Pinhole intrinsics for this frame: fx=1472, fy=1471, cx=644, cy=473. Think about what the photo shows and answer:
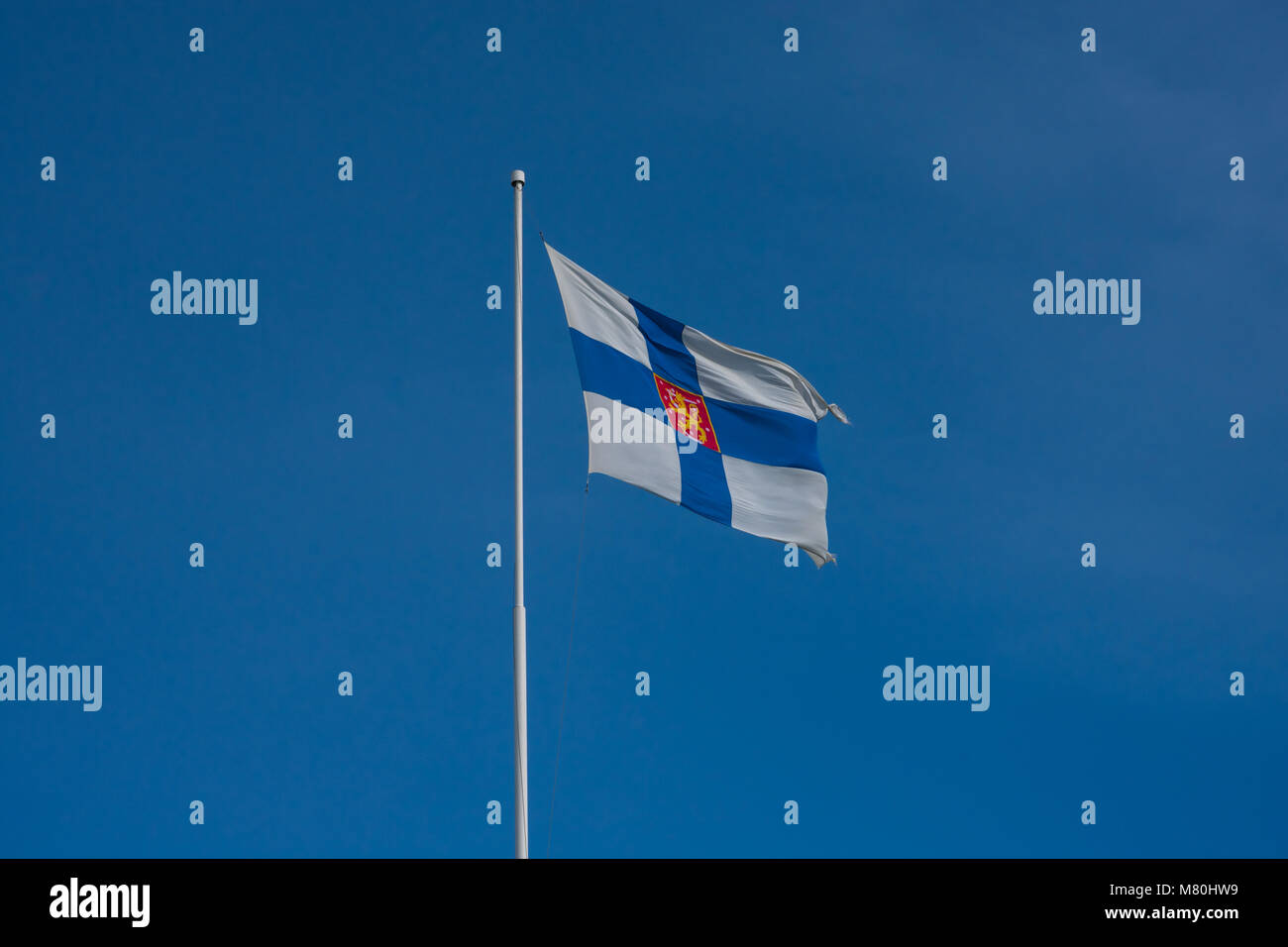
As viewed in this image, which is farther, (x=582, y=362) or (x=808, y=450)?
(x=808, y=450)

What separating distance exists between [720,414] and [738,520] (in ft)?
6.93

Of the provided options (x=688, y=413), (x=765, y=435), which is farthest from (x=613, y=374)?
(x=765, y=435)

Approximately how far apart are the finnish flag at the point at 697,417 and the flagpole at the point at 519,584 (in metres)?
1.01

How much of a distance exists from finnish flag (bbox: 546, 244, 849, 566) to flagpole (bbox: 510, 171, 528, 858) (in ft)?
3.30

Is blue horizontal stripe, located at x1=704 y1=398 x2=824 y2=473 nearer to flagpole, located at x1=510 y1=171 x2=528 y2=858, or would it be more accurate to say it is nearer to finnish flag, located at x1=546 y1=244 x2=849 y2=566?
finnish flag, located at x1=546 y1=244 x2=849 y2=566

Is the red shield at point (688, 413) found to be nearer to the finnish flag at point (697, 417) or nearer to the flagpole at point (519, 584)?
the finnish flag at point (697, 417)

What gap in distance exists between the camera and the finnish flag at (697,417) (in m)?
24.2

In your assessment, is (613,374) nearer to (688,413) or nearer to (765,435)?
(688,413)

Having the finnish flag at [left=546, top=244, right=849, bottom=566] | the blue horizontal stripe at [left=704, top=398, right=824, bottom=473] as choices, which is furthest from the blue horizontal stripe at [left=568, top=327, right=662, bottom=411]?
the blue horizontal stripe at [left=704, top=398, right=824, bottom=473]

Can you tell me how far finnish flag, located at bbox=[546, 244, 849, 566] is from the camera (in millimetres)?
24203
